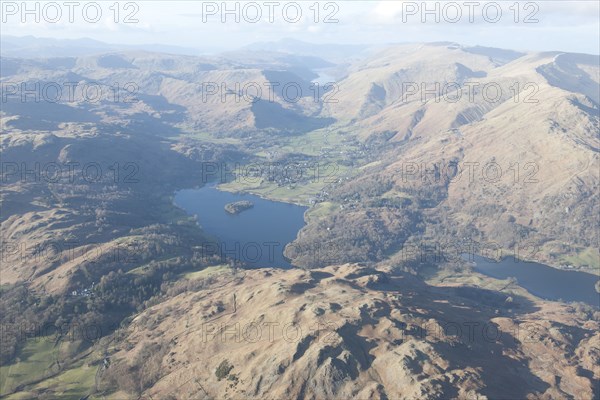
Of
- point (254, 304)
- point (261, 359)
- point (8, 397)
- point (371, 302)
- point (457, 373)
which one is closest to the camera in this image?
point (457, 373)

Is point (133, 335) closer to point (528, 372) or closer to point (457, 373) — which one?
point (457, 373)

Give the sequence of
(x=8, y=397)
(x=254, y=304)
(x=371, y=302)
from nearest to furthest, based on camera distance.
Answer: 1. (x=8, y=397)
2. (x=371, y=302)
3. (x=254, y=304)

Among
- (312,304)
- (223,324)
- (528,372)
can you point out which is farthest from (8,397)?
(528,372)

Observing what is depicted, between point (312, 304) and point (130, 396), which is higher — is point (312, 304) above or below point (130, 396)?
above

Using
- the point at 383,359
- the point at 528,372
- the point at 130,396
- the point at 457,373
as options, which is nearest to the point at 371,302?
the point at 383,359

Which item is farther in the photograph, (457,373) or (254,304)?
(254,304)

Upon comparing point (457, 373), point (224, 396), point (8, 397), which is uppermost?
point (457, 373)
